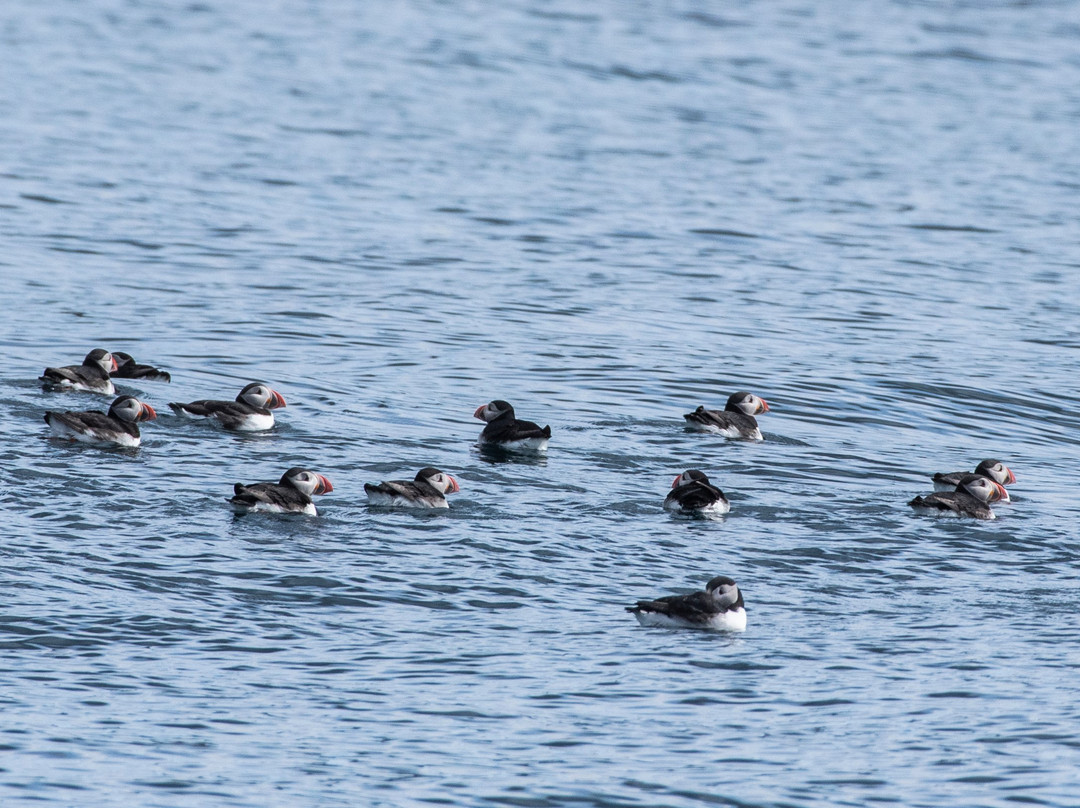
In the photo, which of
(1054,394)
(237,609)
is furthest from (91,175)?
(237,609)

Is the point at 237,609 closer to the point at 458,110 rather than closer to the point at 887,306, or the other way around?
the point at 887,306

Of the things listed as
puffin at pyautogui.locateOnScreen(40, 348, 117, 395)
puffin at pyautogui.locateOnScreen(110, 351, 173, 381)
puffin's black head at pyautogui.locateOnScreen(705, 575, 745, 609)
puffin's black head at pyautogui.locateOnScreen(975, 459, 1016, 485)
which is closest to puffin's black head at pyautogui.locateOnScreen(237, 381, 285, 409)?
puffin at pyautogui.locateOnScreen(40, 348, 117, 395)

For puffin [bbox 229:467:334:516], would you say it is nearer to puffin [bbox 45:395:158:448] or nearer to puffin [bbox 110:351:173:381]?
puffin [bbox 45:395:158:448]

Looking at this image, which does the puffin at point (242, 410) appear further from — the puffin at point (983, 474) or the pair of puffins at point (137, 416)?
the puffin at point (983, 474)

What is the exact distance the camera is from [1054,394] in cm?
2523

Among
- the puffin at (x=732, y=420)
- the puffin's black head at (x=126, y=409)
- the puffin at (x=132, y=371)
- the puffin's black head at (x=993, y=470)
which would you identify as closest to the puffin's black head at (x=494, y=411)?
the puffin at (x=732, y=420)

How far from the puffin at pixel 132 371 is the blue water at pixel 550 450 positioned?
78 cm

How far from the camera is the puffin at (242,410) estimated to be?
20.1 m

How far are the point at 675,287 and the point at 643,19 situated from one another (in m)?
38.8

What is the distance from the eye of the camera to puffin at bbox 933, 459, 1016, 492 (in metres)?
18.8

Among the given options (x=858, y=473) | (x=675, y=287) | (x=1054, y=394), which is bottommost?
(x=858, y=473)

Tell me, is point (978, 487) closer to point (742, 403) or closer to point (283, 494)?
point (742, 403)

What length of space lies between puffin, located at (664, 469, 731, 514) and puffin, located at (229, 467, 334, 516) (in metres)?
3.58

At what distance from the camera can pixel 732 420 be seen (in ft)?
69.8
